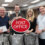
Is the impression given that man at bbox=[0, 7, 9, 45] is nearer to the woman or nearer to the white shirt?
the woman

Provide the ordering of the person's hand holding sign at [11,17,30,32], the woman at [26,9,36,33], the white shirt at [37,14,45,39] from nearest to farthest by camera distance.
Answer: the white shirt at [37,14,45,39], the woman at [26,9,36,33], the person's hand holding sign at [11,17,30,32]

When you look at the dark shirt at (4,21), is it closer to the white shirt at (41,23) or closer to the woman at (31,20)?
the woman at (31,20)

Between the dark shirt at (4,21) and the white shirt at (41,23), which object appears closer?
the white shirt at (41,23)

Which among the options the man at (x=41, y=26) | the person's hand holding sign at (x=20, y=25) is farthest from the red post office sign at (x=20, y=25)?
the man at (x=41, y=26)

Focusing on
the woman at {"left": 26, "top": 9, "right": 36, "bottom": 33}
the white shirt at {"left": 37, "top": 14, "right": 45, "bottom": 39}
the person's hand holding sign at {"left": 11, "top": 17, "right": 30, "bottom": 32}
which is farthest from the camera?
the person's hand holding sign at {"left": 11, "top": 17, "right": 30, "bottom": 32}

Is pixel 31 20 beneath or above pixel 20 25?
above

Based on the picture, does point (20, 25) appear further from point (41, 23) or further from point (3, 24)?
point (41, 23)

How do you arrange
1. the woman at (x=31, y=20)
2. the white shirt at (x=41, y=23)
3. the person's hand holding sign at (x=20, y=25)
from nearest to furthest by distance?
1. the white shirt at (x=41, y=23)
2. the woman at (x=31, y=20)
3. the person's hand holding sign at (x=20, y=25)

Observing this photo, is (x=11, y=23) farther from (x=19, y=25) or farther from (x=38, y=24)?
(x=38, y=24)

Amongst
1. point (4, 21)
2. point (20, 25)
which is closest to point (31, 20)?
point (20, 25)

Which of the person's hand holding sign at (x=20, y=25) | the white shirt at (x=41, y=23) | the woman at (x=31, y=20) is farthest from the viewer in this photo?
the person's hand holding sign at (x=20, y=25)

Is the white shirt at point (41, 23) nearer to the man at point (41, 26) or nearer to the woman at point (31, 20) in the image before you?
the man at point (41, 26)

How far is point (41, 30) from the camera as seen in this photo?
2289 millimetres

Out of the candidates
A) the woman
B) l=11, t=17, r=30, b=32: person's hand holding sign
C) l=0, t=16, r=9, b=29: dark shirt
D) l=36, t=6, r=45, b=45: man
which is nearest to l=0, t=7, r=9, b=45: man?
l=0, t=16, r=9, b=29: dark shirt
